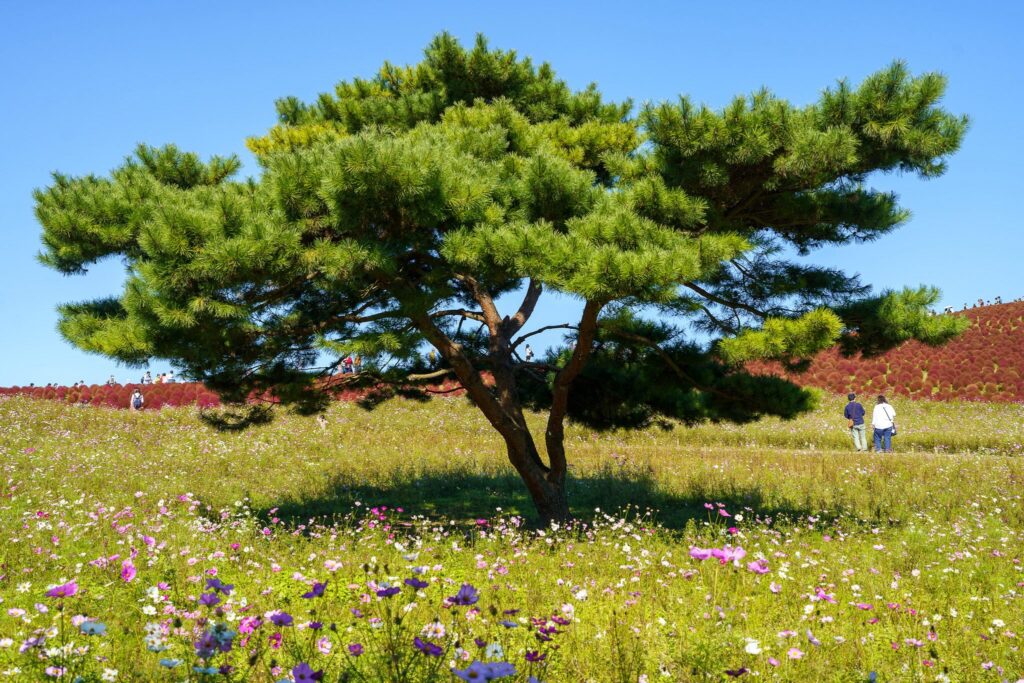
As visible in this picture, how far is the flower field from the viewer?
29.3 m

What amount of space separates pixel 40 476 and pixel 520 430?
7.56 meters

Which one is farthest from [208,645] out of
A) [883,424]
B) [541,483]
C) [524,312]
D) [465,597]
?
[883,424]

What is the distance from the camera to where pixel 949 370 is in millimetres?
30766

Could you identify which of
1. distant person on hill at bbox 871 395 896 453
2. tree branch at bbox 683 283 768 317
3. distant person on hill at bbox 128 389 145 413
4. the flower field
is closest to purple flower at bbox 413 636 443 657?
tree branch at bbox 683 283 768 317

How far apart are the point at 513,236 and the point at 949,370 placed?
101 ft

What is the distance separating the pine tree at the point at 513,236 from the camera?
6.04 m

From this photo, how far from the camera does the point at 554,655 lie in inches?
133

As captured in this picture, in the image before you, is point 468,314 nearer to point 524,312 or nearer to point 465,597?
point 524,312

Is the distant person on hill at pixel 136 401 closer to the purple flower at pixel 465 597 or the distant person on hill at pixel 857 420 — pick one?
the distant person on hill at pixel 857 420

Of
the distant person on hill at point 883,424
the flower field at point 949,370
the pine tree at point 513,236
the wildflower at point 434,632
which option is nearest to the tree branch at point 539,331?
the pine tree at point 513,236

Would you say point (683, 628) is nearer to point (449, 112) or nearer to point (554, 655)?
point (554, 655)

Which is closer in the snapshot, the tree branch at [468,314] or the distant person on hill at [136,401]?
the tree branch at [468,314]

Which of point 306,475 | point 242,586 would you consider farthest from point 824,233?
point 306,475

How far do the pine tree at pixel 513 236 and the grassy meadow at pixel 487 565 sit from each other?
1.68 meters
